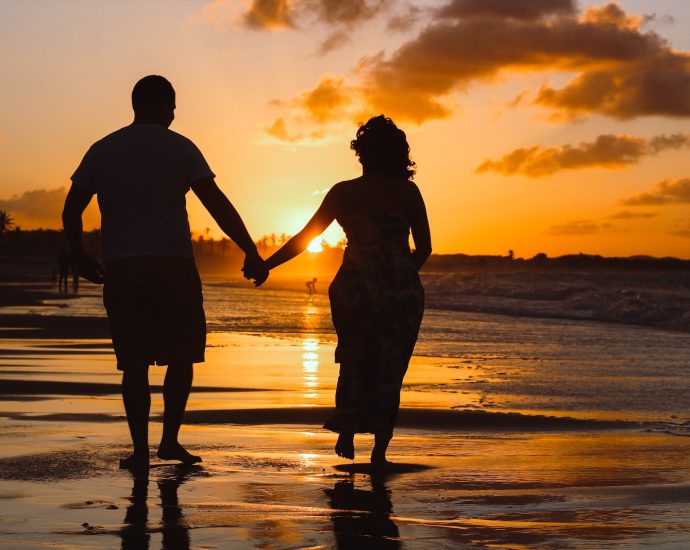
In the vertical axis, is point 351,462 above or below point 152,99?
below

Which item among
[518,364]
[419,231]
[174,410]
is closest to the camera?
[174,410]

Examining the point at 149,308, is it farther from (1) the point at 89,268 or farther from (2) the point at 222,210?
(2) the point at 222,210

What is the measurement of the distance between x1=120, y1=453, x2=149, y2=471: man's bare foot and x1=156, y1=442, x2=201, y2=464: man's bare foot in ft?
0.68

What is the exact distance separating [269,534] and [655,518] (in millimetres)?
1518

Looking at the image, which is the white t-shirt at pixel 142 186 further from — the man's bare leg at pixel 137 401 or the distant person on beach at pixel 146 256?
the man's bare leg at pixel 137 401

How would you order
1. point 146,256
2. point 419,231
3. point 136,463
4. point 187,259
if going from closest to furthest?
point 136,463 < point 146,256 < point 187,259 < point 419,231

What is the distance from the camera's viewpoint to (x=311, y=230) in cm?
591

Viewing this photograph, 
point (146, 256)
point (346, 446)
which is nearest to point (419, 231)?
point (346, 446)

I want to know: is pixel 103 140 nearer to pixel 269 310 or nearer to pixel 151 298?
pixel 151 298

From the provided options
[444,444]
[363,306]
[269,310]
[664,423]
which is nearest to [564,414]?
[664,423]

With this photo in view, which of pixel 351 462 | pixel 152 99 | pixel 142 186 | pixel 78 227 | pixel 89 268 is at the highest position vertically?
pixel 152 99

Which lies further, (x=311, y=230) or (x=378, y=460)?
(x=311, y=230)

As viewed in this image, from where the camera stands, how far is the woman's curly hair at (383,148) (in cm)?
579

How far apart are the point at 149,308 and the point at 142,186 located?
60 cm
